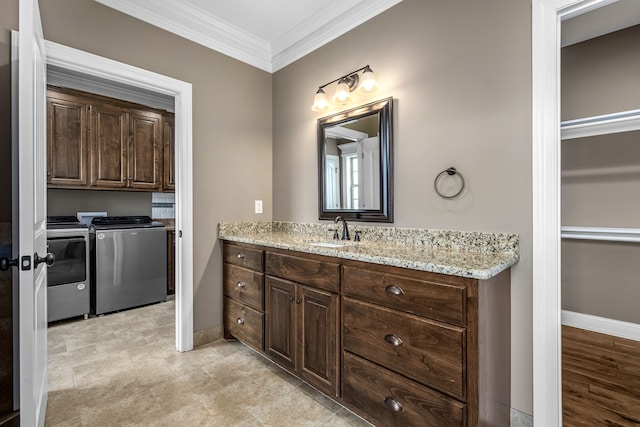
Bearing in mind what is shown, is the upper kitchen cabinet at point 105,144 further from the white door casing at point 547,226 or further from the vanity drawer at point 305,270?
the white door casing at point 547,226

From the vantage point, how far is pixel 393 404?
1386mm

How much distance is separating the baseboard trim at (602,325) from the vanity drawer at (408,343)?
2.23 metres

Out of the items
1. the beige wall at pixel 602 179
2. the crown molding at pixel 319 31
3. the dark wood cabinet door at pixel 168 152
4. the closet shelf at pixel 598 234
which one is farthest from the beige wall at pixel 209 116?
the beige wall at pixel 602 179

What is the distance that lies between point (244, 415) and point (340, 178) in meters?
1.66

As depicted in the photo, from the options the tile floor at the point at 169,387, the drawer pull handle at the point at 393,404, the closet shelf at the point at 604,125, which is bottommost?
the tile floor at the point at 169,387

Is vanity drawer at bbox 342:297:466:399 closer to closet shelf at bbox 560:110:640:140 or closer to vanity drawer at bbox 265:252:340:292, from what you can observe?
vanity drawer at bbox 265:252:340:292

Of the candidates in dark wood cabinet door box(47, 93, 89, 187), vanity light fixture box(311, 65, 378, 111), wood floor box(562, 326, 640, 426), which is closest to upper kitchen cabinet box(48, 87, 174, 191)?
dark wood cabinet door box(47, 93, 89, 187)

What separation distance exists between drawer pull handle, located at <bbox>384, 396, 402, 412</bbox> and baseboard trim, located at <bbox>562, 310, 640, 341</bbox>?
7.35 feet

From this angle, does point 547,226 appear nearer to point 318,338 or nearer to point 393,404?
point 393,404

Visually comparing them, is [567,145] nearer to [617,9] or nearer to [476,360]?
[617,9]

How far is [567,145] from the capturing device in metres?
2.63

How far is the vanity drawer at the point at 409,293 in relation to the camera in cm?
120

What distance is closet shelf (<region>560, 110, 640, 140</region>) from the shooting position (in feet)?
4.40

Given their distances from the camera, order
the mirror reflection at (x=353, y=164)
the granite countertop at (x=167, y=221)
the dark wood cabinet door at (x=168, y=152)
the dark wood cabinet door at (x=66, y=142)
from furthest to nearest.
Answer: the granite countertop at (x=167, y=221)
the dark wood cabinet door at (x=168, y=152)
the dark wood cabinet door at (x=66, y=142)
the mirror reflection at (x=353, y=164)
